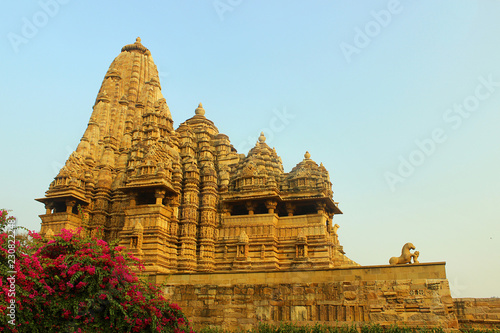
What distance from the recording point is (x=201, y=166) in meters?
31.8

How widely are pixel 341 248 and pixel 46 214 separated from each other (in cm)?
2056

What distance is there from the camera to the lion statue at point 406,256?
19797 millimetres

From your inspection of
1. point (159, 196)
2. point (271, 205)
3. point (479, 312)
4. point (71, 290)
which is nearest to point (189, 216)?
point (159, 196)

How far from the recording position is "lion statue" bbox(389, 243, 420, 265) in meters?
19.8

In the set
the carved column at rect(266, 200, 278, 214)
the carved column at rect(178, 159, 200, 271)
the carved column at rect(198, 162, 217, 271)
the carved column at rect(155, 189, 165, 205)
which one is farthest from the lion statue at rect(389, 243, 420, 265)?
the carved column at rect(155, 189, 165, 205)

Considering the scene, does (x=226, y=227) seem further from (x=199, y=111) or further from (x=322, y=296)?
(x=322, y=296)

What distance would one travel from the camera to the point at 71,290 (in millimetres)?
12625

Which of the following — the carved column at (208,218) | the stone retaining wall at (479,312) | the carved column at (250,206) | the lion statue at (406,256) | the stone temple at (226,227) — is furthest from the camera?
the carved column at (250,206)

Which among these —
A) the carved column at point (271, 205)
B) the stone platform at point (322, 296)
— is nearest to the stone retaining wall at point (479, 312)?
the stone platform at point (322, 296)

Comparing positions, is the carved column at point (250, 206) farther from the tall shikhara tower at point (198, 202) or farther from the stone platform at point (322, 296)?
the stone platform at point (322, 296)

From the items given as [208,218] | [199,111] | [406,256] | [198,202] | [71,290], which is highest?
[199,111]

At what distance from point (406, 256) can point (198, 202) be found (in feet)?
47.0

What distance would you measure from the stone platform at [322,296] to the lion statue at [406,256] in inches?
140

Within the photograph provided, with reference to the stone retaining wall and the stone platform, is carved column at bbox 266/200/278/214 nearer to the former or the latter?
the stone platform
